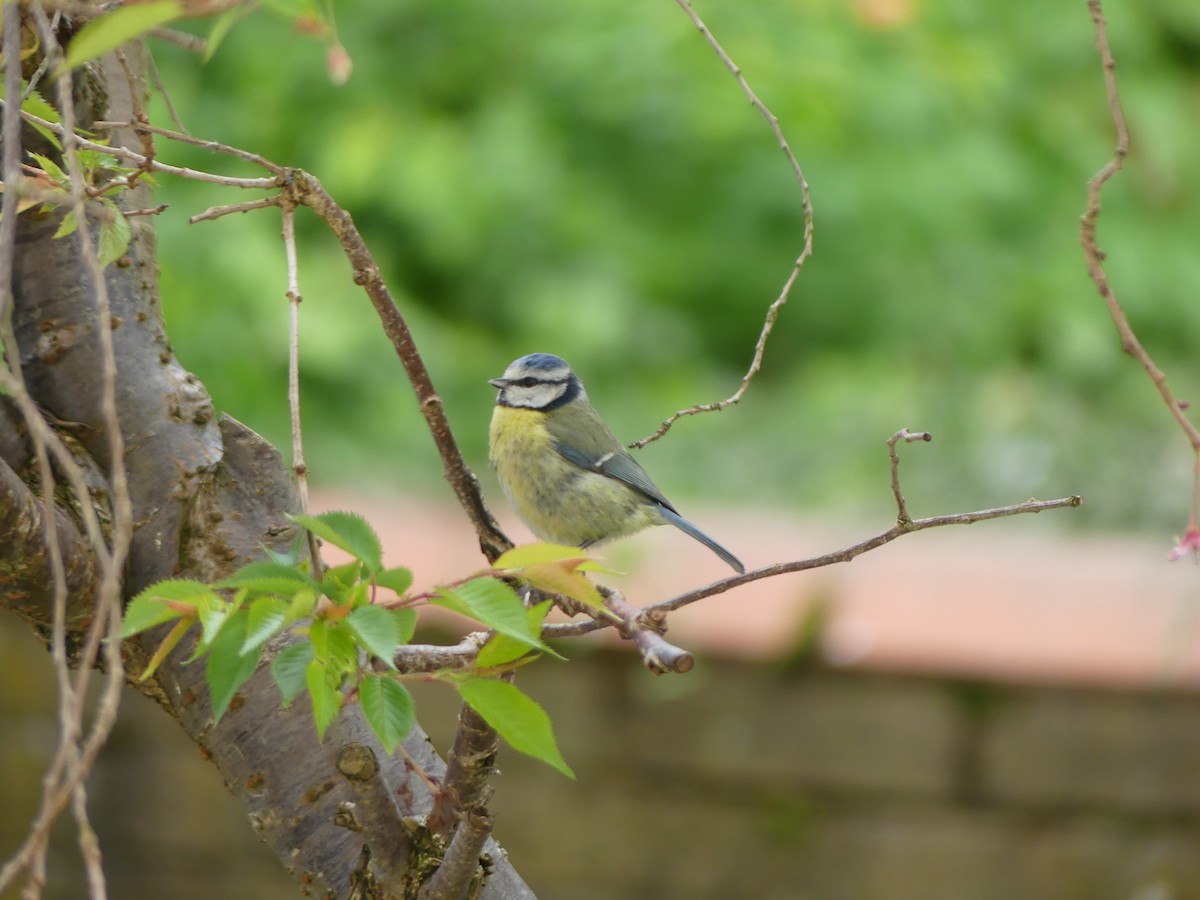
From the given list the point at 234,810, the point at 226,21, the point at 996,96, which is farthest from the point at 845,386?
the point at 226,21

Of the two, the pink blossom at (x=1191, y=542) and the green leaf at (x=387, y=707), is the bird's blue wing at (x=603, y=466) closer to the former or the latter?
the pink blossom at (x=1191, y=542)

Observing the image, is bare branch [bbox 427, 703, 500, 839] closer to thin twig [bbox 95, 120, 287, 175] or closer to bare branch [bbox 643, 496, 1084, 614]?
bare branch [bbox 643, 496, 1084, 614]

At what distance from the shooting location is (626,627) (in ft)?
3.65

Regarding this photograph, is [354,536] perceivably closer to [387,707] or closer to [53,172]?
[387,707]

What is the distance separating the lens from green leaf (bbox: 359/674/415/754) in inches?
39.0

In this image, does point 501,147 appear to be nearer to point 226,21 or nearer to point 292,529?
point 292,529

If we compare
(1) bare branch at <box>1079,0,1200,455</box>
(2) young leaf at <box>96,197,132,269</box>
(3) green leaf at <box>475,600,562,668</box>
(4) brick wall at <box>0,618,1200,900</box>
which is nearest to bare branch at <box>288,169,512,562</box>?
(2) young leaf at <box>96,197,132,269</box>

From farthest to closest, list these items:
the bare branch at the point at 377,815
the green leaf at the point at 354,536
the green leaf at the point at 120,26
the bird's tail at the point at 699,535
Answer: the bird's tail at the point at 699,535 < the bare branch at the point at 377,815 < the green leaf at the point at 354,536 < the green leaf at the point at 120,26

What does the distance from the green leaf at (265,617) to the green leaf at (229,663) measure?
24 mm

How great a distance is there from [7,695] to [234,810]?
2.11 feet

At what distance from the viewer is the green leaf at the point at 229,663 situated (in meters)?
1.01

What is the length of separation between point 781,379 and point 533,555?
481 centimetres

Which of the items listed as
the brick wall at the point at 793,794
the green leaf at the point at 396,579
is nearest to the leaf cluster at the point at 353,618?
the green leaf at the point at 396,579

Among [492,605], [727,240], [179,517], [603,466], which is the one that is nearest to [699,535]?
[603,466]
